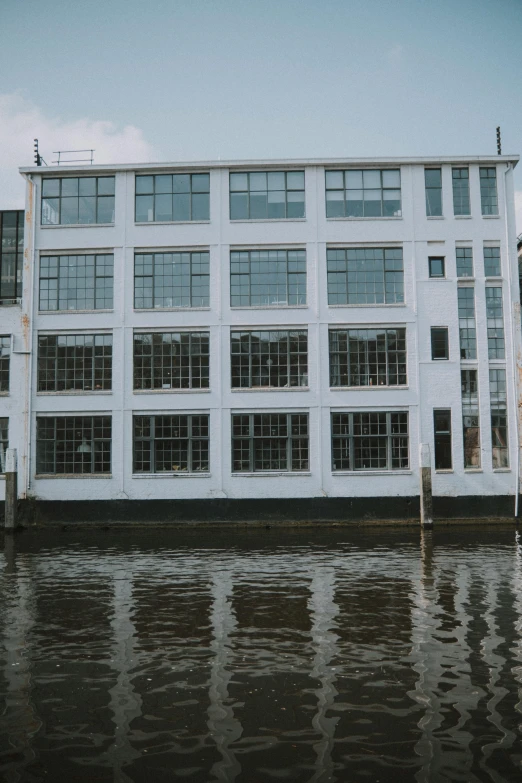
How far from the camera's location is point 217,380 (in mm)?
31078

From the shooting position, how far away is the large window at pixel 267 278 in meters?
31.6

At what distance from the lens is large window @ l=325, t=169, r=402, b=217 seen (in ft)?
105

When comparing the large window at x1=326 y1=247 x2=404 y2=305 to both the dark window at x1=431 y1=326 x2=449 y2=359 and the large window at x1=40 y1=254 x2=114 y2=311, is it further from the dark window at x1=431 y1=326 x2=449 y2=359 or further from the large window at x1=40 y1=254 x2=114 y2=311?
the large window at x1=40 y1=254 x2=114 y2=311

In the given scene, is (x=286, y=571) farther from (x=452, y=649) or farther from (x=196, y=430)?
(x=196, y=430)

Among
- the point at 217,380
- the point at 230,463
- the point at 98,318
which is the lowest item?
the point at 230,463

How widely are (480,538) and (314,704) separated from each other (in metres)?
18.1

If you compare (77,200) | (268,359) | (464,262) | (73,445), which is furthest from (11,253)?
(464,262)

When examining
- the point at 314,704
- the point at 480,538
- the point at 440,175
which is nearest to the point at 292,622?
the point at 314,704

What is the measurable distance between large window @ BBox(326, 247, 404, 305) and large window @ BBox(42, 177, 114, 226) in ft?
35.2

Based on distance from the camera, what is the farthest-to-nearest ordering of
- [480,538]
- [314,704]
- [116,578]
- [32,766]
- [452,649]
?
[480,538] → [116,578] → [452,649] → [314,704] → [32,766]

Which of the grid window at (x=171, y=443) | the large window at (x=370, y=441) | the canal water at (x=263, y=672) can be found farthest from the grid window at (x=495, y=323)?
the canal water at (x=263, y=672)

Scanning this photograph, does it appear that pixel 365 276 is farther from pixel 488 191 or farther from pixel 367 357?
pixel 488 191

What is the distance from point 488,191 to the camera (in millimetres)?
31969

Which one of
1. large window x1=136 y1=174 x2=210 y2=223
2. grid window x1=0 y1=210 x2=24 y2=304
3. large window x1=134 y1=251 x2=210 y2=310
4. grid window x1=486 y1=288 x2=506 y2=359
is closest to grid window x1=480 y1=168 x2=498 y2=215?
grid window x1=486 y1=288 x2=506 y2=359
